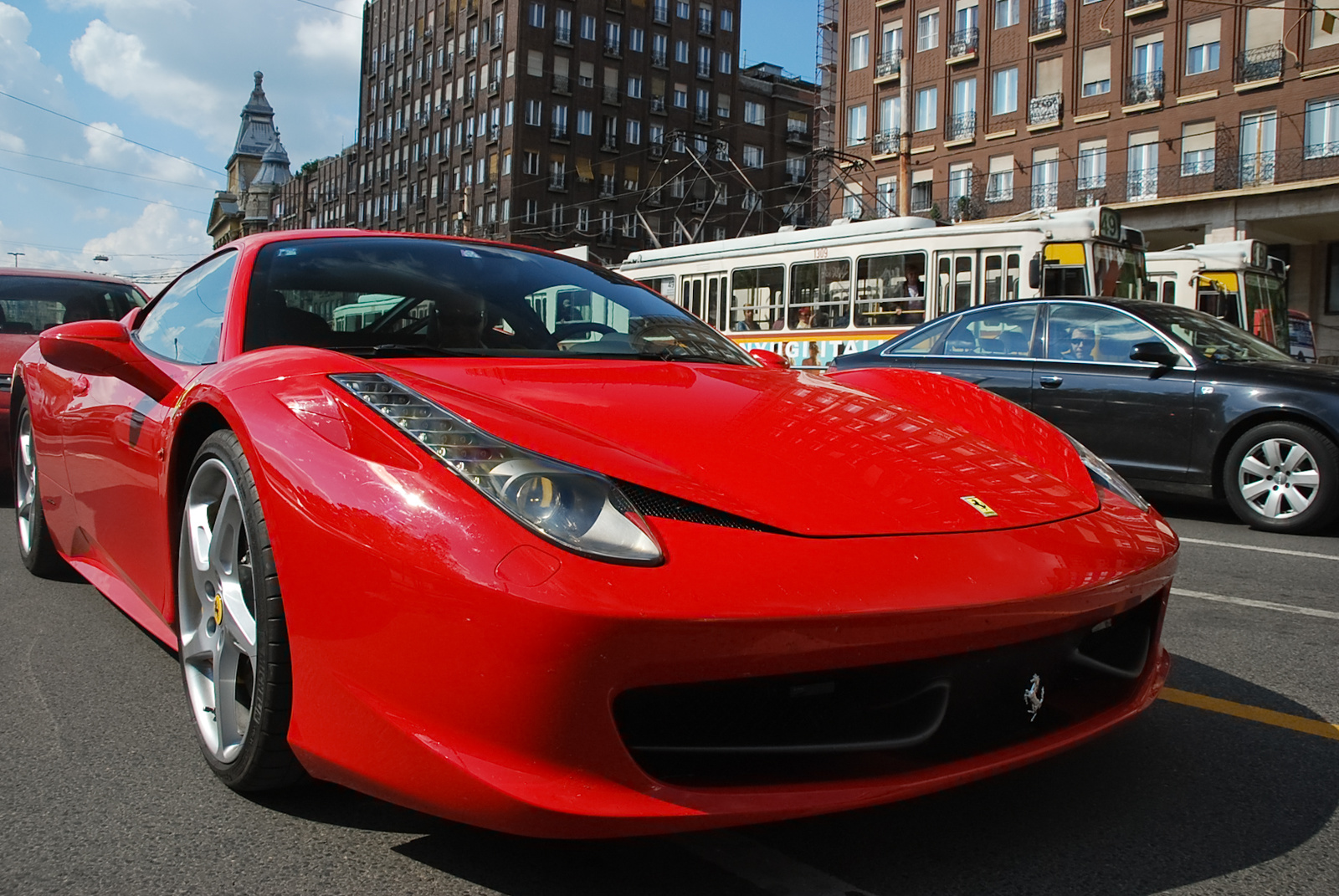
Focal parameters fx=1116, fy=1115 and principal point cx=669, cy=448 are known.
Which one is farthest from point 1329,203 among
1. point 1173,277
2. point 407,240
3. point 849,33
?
point 407,240

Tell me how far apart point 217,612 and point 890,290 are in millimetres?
12760

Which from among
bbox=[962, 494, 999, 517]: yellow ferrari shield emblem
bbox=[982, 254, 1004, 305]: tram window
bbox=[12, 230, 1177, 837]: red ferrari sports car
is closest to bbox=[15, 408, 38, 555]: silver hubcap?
bbox=[12, 230, 1177, 837]: red ferrari sports car

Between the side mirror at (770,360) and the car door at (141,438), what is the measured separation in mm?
1522

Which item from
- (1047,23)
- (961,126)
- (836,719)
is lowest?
(836,719)

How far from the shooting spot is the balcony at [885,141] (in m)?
38.1

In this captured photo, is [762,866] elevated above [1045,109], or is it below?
below

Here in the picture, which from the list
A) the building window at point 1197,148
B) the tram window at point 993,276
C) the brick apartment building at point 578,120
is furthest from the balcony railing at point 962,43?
the tram window at point 993,276

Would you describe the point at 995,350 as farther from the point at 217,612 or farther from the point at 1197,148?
the point at 1197,148

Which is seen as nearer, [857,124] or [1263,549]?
[1263,549]

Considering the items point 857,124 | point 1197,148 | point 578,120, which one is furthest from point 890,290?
point 578,120

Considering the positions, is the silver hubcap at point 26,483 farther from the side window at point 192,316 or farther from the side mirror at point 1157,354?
the side mirror at point 1157,354

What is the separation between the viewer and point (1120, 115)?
106 ft

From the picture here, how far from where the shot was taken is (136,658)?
311 centimetres

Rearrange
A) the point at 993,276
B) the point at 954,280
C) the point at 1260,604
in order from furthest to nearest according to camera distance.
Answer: the point at 954,280, the point at 993,276, the point at 1260,604
